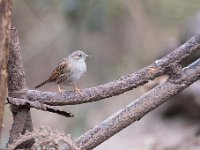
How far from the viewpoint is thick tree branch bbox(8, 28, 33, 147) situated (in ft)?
4.47

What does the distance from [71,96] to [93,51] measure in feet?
18.9

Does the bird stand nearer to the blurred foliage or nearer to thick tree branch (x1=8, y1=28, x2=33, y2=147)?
thick tree branch (x1=8, y1=28, x2=33, y2=147)

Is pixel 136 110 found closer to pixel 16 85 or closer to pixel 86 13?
pixel 16 85

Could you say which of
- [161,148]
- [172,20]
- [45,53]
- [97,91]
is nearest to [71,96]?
[97,91]

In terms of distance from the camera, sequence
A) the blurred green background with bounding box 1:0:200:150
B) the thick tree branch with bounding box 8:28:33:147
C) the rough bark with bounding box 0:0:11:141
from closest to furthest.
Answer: the rough bark with bounding box 0:0:11:141
the thick tree branch with bounding box 8:28:33:147
the blurred green background with bounding box 1:0:200:150

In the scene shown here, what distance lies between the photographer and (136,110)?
1519 mm

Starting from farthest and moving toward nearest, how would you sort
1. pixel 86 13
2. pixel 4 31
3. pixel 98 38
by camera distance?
pixel 98 38
pixel 86 13
pixel 4 31

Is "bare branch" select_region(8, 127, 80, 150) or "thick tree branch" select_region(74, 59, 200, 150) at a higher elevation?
"thick tree branch" select_region(74, 59, 200, 150)

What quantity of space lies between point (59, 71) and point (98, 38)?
505 centimetres

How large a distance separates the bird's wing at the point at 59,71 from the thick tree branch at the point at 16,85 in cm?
82

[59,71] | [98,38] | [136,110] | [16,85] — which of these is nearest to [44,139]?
[16,85]

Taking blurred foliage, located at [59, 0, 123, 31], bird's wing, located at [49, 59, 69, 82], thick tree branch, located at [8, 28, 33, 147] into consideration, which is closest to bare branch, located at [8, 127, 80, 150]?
thick tree branch, located at [8, 28, 33, 147]

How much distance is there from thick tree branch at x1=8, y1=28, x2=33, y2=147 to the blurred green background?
7.64 ft

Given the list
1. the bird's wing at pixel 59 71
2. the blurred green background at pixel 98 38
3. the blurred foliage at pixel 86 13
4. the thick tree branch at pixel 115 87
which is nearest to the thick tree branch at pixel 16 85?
the thick tree branch at pixel 115 87
